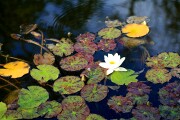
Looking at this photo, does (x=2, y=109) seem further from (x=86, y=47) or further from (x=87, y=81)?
(x=86, y=47)

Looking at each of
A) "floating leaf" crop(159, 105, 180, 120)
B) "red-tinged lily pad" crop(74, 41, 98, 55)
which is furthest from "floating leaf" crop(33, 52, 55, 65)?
"floating leaf" crop(159, 105, 180, 120)

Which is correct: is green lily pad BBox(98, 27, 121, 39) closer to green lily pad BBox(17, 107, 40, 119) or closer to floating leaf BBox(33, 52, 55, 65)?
floating leaf BBox(33, 52, 55, 65)

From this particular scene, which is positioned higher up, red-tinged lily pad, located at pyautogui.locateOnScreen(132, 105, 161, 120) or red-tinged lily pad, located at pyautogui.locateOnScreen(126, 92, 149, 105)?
red-tinged lily pad, located at pyautogui.locateOnScreen(126, 92, 149, 105)

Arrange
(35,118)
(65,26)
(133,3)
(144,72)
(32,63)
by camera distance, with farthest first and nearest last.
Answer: (133,3) < (65,26) < (32,63) < (144,72) < (35,118)

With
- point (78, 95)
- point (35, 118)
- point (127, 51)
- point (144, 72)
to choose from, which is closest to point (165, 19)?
point (127, 51)

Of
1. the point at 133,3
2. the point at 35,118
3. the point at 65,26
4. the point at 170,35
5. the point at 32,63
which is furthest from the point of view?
the point at 133,3

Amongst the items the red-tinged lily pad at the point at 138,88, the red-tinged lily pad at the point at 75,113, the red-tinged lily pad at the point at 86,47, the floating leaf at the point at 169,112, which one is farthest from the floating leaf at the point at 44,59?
the floating leaf at the point at 169,112

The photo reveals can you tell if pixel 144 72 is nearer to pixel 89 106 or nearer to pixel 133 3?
pixel 89 106
